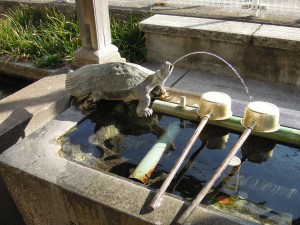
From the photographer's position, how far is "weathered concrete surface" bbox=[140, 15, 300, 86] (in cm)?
348

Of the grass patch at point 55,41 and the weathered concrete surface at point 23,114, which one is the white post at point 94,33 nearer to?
the weathered concrete surface at point 23,114

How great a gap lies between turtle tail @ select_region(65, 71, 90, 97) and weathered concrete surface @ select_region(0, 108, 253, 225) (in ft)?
1.34

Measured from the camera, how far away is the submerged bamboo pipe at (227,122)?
180 centimetres

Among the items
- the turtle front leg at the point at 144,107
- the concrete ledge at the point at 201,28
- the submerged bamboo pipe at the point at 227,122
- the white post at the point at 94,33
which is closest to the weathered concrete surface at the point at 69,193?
the turtle front leg at the point at 144,107

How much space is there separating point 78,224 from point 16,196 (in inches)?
17.4

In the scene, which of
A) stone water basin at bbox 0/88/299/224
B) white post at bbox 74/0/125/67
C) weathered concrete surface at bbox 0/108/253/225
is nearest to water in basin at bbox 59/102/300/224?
stone water basin at bbox 0/88/299/224

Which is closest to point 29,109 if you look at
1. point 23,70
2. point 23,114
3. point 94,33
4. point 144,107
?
point 23,114

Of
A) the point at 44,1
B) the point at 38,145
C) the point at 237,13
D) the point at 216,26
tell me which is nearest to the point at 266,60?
the point at 216,26

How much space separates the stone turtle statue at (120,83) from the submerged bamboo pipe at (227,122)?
107mm

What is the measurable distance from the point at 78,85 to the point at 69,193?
3.13ft

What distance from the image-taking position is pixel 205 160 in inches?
70.8

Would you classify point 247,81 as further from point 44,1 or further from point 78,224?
point 44,1

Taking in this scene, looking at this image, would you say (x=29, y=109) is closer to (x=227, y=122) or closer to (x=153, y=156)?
(x=153, y=156)

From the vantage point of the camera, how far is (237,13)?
459 cm
